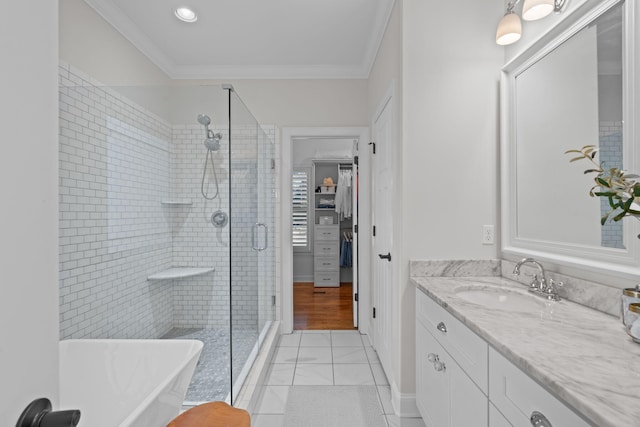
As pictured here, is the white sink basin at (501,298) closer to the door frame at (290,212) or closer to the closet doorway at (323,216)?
the door frame at (290,212)

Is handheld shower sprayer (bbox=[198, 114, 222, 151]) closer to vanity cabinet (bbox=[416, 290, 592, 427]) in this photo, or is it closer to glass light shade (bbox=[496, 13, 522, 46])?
vanity cabinet (bbox=[416, 290, 592, 427])

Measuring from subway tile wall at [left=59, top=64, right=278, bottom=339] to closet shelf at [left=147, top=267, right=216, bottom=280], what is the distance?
0.11 feet

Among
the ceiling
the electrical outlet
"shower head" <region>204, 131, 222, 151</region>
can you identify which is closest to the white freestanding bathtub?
"shower head" <region>204, 131, 222, 151</region>

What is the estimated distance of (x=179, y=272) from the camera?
7.32ft

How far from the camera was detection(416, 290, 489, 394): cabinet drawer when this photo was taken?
1.15 metres

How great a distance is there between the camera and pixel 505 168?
1.91 m

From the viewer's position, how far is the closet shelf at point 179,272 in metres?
2.19

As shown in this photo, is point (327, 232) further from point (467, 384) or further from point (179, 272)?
point (467, 384)

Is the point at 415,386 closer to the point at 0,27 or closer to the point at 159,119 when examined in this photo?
the point at 0,27

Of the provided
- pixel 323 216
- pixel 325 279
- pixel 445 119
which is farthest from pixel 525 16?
pixel 325 279

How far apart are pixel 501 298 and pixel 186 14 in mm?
2914

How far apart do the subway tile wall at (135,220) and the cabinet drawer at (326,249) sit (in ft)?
10.6

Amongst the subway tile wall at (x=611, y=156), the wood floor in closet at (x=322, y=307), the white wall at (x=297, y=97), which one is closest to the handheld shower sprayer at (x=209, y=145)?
the white wall at (x=297, y=97)

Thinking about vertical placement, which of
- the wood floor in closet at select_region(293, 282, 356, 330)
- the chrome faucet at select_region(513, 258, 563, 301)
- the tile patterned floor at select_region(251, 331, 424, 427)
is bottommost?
the tile patterned floor at select_region(251, 331, 424, 427)
